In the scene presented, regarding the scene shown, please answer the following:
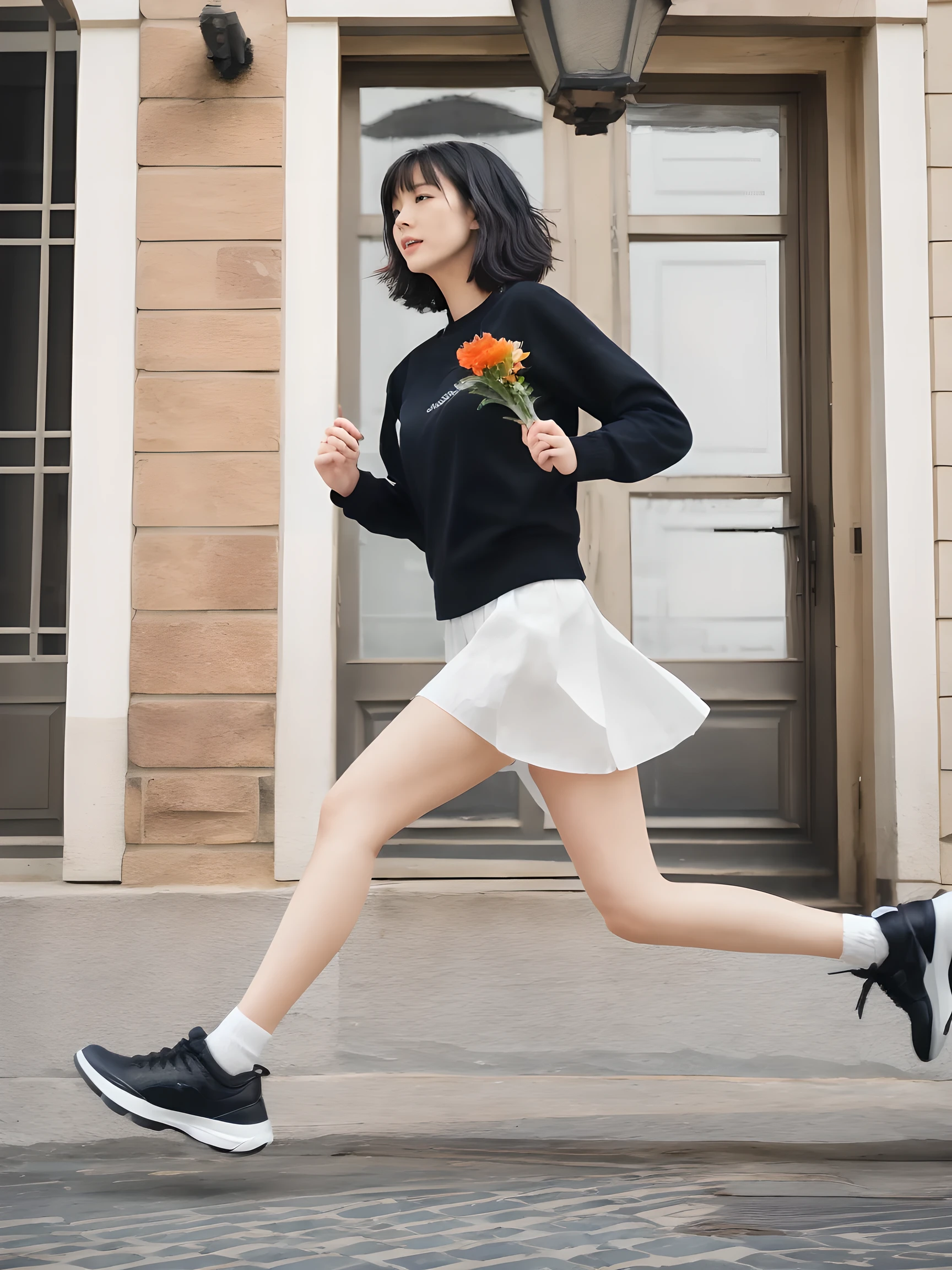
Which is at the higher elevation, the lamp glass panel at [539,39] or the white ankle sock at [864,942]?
the lamp glass panel at [539,39]

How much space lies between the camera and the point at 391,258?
8.57ft

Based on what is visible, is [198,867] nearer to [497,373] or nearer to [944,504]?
[497,373]

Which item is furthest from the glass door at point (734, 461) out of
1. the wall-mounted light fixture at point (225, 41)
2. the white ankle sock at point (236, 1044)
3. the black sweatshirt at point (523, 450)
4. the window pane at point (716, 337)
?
the white ankle sock at point (236, 1044)

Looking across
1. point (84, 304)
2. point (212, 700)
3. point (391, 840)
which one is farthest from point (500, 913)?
point (84, 304)

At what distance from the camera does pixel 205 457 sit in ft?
13.0

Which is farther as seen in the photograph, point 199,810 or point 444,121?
point 444,121

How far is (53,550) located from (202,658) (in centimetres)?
89

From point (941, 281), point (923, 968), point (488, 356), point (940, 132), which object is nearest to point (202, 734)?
point (488, 356)

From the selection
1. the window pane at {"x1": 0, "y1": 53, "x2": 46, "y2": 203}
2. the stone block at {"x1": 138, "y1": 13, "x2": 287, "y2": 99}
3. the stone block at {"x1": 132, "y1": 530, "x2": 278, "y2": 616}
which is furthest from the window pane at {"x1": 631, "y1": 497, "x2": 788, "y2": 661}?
the window pane at {"x1": 0, "y1": 53, "x2": 46, "y2": 203}

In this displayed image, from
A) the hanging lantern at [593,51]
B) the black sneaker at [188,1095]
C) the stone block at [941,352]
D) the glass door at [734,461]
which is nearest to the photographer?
the black sneaker at [188,1095]

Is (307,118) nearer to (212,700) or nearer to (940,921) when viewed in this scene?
(212,700)

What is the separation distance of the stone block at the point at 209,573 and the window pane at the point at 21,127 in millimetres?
1564

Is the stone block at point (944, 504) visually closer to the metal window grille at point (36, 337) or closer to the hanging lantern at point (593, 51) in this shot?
the hanging lantern at point (593, 51)

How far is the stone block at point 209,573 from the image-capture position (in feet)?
12.9
